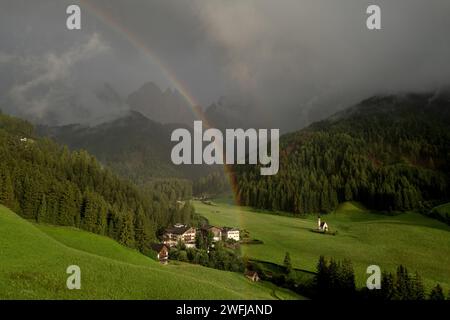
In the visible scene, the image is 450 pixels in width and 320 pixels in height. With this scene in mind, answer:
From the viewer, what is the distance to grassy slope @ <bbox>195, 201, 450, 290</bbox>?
91.3 metres

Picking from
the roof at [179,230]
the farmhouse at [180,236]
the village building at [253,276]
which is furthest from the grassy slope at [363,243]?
the roof at [179,230]

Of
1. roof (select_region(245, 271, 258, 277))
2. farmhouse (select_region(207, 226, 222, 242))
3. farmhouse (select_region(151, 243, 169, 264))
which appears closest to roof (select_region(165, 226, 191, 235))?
farmhouse (select_region(207, 226, 222, 242))

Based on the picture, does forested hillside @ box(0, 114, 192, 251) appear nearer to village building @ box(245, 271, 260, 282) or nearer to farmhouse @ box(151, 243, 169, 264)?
farmhouse @ box(151, 243, 169, 264)

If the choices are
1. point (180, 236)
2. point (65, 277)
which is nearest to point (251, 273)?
point (180, 236)

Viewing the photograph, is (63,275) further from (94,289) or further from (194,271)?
(194,271)

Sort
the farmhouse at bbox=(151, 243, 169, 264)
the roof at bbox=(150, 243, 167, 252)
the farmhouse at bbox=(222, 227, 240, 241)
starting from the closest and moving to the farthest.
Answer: the farmhouse at bbox=(151, 243, 169, 264)
the roof at bbox=(150, 243, 167, 252)
the farmhouse at bbox=(222, 227, 240, 241)

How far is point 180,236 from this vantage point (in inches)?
4761

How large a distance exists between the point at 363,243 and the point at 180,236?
5613 centimetres

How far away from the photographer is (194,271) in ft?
268

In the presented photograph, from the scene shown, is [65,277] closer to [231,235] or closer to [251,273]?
[251,273]

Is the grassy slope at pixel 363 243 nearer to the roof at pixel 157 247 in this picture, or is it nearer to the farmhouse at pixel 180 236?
the farmhouse at pixel 180 236

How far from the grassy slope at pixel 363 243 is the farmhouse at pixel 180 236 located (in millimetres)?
19566

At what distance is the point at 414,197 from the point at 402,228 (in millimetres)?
54710

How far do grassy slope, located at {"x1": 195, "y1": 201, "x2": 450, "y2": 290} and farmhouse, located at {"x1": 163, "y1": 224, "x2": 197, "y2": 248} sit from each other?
64.2 ft
